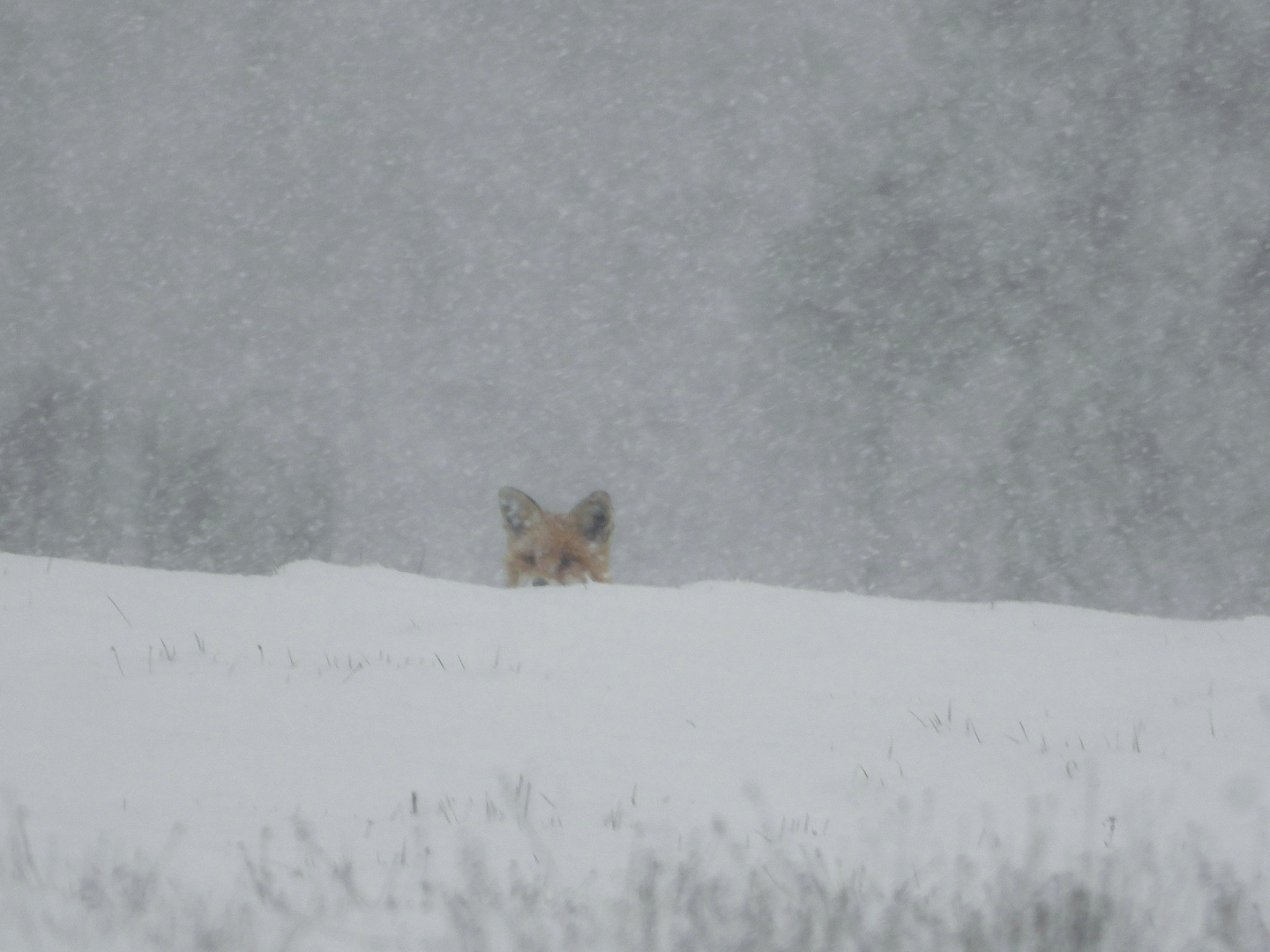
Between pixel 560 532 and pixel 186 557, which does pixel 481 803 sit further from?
pixel 186 557

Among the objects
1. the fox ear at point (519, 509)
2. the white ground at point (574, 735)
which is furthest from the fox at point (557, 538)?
the white ground at point (574, 735)

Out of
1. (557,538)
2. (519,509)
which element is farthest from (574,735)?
(519,509)

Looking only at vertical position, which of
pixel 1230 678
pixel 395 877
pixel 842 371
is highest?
pixel 842 371

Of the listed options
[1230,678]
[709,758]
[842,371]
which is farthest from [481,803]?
[842,371]

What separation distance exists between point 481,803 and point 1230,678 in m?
4.88

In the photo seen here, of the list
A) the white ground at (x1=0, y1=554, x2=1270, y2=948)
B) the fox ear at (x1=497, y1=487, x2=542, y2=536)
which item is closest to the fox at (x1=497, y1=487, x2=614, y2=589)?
the fox ear at (x1=497, y1=487, x2=542, y2=536)

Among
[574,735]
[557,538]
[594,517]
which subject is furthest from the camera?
[594,517]

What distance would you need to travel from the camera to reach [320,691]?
5.50m

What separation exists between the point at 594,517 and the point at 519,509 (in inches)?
29.8

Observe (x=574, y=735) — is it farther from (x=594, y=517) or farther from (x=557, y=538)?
(x=594, y=517)

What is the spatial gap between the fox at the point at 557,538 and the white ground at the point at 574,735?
8.66ft

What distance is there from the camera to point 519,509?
1164 centimetres

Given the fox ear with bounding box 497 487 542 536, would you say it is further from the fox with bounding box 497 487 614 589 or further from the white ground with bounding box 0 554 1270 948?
the white ground with bounding box 0 554 1270 948

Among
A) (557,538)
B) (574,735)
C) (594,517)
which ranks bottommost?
(574,735)
